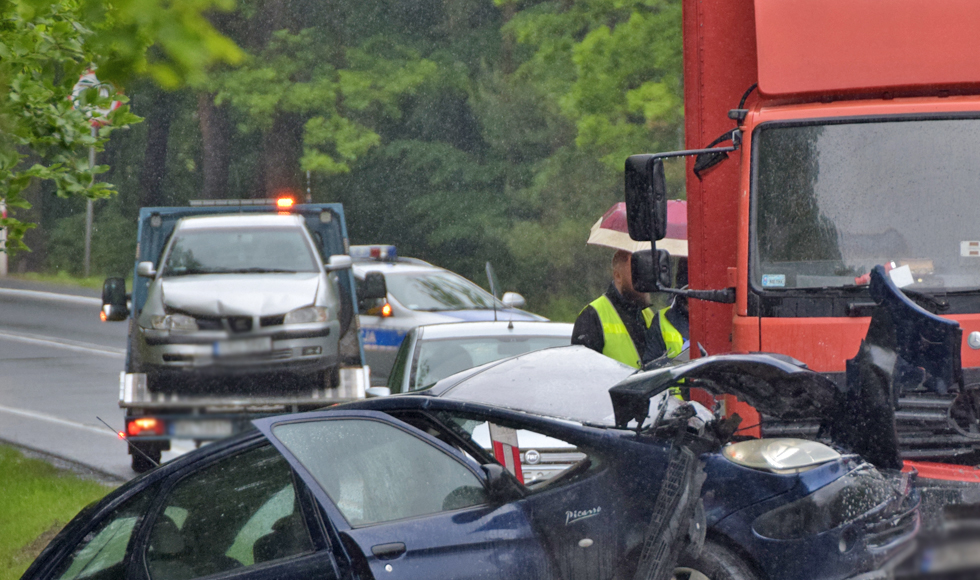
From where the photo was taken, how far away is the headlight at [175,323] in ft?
7.41

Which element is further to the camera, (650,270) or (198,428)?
(650,270)

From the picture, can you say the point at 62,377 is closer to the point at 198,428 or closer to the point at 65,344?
the point at 65,344

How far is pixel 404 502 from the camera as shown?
398 cm

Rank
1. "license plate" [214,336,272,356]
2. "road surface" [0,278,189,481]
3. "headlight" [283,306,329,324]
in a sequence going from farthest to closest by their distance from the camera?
1. "road surface" [0,278,189,481]
2. "headlight" [283,306,329,324]
3. "license plate" [214,336,272,356]

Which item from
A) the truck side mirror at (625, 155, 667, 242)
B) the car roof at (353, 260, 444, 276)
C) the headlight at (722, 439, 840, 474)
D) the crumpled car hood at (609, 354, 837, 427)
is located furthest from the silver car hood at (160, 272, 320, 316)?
the car roof at (353, 260, 444, 276)

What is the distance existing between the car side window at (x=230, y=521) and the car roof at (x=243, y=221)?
376 cm

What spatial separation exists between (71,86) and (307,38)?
19.8 metres

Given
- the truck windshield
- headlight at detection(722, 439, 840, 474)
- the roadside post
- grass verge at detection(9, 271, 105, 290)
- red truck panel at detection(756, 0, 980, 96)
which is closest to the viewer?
the roadside post

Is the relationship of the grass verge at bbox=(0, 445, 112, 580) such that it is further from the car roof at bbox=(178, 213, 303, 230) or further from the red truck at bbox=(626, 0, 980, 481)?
the red truck at bbox=(626, 0, 980, 481)

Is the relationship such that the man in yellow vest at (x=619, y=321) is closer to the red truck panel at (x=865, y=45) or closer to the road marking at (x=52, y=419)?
the red truck panel at (x=865, y=45)

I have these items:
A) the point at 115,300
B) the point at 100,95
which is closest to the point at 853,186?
the point at 100,95

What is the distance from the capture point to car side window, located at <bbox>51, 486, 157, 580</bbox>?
4.36 m

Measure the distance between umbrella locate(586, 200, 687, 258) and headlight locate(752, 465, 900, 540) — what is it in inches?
103

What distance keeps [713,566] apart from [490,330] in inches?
190
